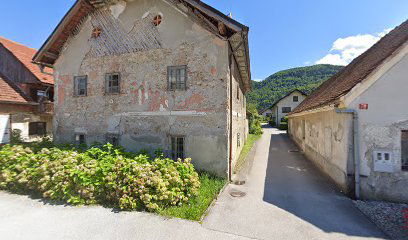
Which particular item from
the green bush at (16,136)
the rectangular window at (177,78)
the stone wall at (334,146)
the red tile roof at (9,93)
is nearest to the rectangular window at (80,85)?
the red tile roof at (9,93)

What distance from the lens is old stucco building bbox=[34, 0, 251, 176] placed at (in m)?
8.23

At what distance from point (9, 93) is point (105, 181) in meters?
12.0

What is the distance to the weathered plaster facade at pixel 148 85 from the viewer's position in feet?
27.1

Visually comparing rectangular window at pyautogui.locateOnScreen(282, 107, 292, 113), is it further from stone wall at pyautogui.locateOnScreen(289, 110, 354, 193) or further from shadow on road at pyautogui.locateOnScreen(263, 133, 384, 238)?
shadow on road at pyautogui.locateOnScreen(263, 133, 384, 238)

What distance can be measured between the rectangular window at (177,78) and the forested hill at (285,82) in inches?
3417

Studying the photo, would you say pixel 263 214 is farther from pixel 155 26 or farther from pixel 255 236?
pixel 155 26

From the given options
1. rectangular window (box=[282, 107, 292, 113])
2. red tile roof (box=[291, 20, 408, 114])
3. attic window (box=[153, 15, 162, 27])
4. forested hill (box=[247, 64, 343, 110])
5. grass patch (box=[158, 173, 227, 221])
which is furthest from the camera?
forested hill (box=[247, 64, 343, 110])

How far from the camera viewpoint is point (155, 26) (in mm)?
9102

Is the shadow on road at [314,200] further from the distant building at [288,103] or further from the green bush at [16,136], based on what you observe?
the distant building at [288,103]

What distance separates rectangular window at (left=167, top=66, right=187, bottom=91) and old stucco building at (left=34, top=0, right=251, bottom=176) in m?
0.05

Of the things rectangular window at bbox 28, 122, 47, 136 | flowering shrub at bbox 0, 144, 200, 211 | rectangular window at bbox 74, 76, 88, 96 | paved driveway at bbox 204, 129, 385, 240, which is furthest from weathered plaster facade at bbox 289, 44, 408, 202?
rectangular window at bbox 28, 122, 47, 136

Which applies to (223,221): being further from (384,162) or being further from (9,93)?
(9,93)

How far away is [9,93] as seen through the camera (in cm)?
1251

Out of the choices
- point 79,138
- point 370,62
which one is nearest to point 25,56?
point 79,138
